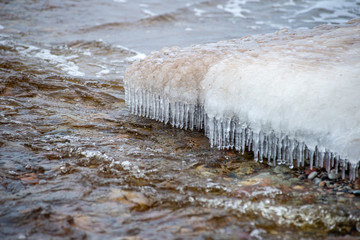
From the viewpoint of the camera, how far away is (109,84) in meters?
6.98

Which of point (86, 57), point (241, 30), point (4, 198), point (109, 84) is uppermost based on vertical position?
point (241, 30)

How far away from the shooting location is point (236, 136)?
4.11 m

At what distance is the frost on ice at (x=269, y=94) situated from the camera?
338 cm

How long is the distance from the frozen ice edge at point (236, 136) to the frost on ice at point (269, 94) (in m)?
0.01

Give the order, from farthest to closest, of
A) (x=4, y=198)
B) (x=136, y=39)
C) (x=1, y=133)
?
(x=136, y=39) → (x=1, y=133) → (x=4, y=198)

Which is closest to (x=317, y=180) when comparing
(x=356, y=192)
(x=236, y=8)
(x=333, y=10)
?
(x=356, y=192)

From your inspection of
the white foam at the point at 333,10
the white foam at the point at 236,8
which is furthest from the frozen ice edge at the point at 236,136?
the white foam at the point at 236,8

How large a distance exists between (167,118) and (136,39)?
20.8ft

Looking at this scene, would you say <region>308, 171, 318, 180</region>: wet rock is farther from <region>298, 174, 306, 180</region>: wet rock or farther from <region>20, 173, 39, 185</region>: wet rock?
<region>20, 173, 39, 185</region>: wet rock

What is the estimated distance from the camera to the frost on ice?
3.38m

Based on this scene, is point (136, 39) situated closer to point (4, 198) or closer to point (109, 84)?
point (109, 84)

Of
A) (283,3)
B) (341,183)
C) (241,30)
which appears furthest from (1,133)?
(283,3)

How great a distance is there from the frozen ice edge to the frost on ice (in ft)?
0.04

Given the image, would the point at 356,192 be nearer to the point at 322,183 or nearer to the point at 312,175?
the point at 322,183
